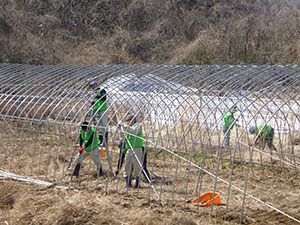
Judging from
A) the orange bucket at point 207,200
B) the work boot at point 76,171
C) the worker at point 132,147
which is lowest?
the orange bucket at point 207,200

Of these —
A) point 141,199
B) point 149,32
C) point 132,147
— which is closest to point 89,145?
point 132,147

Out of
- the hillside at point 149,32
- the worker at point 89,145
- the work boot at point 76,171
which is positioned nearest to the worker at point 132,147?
the worker at point 89,145

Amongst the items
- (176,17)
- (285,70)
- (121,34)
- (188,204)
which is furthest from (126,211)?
(176,17)

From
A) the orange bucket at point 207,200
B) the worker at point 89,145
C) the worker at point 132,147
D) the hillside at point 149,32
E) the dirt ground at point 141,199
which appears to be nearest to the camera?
the dirt ground at point 141,199

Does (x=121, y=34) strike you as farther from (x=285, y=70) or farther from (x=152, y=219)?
(x=152, y=219)

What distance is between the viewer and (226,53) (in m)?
26.7

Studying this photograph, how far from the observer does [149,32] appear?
108ft

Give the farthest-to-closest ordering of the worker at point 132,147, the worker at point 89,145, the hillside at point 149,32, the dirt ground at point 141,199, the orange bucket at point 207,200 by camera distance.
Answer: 1. the hillside at point 149,32
2. the worker at point 89,145
3. the worker at point 132,147
4. the orange bucket at point 207,200
5. the dirt ground at point 141,199

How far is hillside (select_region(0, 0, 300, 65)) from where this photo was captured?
26.5 metres

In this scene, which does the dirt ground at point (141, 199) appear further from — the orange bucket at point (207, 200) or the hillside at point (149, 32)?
the hillside at point (149, 32)

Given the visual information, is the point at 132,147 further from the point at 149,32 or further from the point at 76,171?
the point at 149,32

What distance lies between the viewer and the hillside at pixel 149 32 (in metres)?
26.5

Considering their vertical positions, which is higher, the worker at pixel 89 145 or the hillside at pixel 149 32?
the hillside at pixel 149 32

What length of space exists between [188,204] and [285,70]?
6.70m
